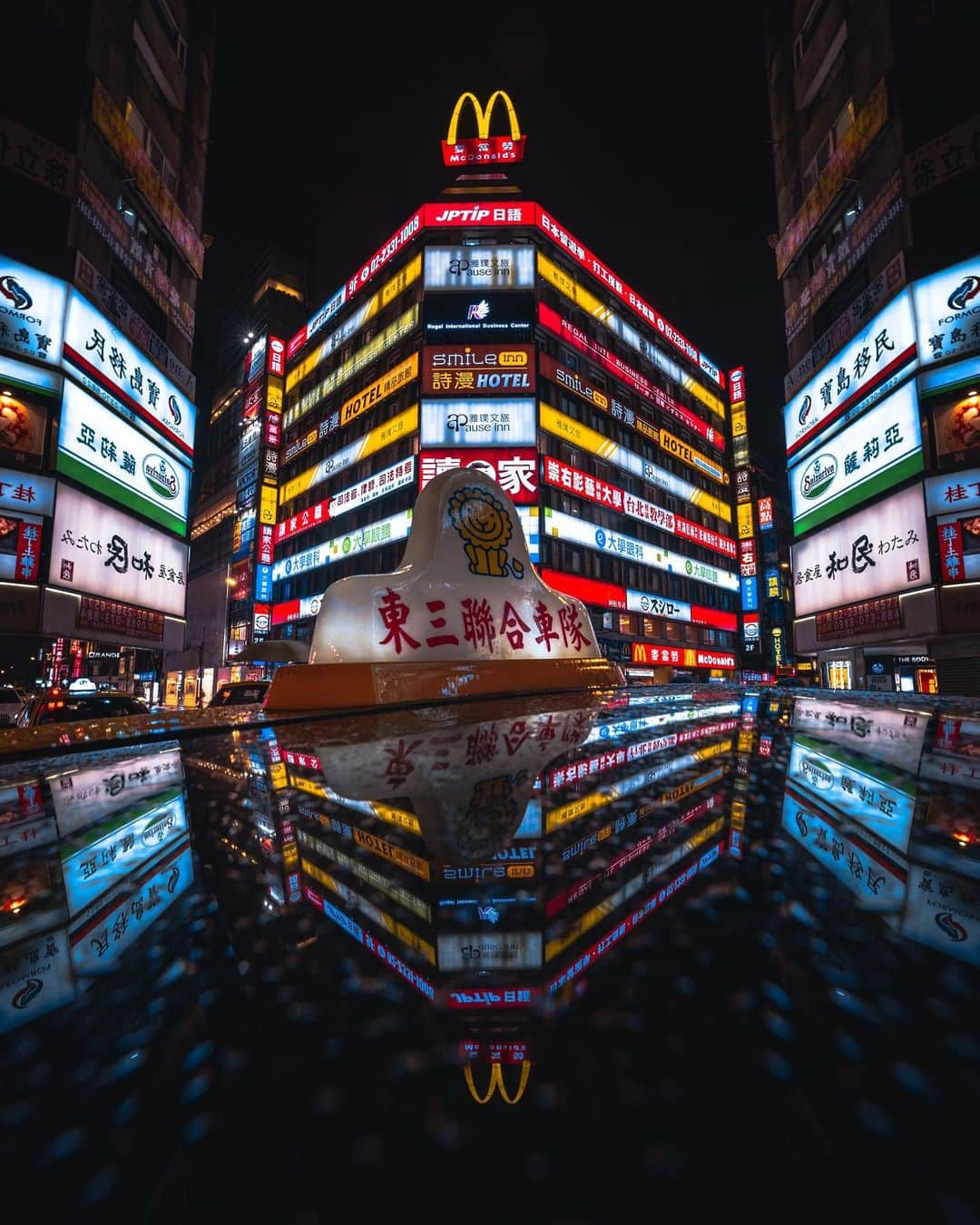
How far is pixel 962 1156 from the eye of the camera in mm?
284

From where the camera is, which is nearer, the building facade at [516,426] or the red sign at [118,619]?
the red sign at [118,619]

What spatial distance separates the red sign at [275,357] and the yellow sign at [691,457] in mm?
20845

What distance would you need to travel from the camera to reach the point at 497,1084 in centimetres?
37

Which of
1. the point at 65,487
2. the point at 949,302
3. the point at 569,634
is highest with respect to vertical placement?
the point at 949,302

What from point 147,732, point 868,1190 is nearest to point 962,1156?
point 868,1190

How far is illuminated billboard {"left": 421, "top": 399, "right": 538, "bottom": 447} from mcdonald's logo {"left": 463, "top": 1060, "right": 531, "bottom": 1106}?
21803 mm

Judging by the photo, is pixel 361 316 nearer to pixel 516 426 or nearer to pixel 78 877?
pixel 516 426

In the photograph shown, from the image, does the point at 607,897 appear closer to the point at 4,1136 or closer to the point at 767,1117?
the point at 767,1117

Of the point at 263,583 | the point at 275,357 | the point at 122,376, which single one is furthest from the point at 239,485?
the point at 122,376

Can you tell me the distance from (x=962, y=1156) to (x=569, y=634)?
642 cm

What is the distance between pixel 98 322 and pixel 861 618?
71.1ft

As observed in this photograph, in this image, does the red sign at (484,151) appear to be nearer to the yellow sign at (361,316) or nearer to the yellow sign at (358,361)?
the yellow sign at (361,316)

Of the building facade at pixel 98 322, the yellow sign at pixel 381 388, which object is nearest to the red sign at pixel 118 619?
the building facade at pixel 98 322

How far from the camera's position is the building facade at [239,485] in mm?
29406
